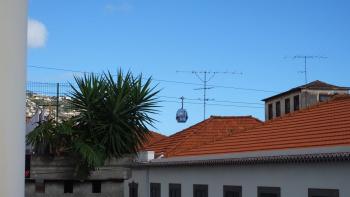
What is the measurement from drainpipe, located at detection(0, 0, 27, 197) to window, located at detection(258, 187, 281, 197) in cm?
1556

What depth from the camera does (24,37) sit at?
2238 millimetres

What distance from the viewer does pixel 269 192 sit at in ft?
58.1

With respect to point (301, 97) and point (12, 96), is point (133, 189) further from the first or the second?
point (12, 96)

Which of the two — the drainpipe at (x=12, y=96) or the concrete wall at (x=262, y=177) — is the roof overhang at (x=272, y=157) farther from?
the drainpipe at (x=12, y=96)

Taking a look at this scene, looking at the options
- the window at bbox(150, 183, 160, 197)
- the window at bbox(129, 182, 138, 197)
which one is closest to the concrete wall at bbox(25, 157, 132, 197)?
the window at bbox(150, 183, 160, 197)

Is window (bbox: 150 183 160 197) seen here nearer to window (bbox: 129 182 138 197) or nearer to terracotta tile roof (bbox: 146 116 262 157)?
terracotta tile roof (bbox: 146 116 262 157)

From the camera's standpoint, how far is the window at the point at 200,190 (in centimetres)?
2202

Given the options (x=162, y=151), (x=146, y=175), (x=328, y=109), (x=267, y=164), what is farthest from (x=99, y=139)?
(x=162, y=151)

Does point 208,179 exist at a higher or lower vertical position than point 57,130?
lower

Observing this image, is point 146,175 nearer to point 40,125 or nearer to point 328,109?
point 328,109

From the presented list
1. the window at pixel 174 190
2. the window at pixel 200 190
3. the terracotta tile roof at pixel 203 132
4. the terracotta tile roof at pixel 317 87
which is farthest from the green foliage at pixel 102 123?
the terracotta tile roof at pixel 317 87

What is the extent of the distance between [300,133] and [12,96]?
1778 centimetres

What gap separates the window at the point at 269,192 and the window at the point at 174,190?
21.5 ft

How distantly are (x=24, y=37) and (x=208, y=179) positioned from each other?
65.2 ft
